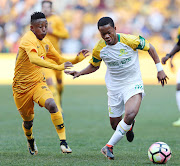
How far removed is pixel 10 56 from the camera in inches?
912

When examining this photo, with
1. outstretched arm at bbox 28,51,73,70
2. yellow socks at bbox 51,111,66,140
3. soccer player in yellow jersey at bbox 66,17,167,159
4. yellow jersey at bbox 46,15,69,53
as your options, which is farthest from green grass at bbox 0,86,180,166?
yellow jersey at bbox 46,15,69,53

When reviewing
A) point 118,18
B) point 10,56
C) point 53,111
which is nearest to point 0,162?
point 53,111

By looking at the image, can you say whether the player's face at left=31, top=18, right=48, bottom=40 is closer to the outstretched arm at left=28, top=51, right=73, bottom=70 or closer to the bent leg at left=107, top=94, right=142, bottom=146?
the outstretched arm at left=28, top=51, right=73, bottom=70

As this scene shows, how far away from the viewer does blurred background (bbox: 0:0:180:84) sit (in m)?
24.8

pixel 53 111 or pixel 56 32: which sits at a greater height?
pixel 56 32

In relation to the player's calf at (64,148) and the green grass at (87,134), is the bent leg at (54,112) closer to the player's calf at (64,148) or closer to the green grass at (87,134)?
the player's calf at (64,148)

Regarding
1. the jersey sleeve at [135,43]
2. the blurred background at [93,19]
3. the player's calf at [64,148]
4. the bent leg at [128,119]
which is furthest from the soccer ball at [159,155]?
the blurred background at [93,19]

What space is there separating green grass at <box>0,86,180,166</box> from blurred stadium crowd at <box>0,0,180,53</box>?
27.1ft

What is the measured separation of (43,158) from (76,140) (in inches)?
76.4

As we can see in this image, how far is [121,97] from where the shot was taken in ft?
21.6

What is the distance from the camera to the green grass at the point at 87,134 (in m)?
6.09

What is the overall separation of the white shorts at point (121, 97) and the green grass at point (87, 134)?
25.5 inches

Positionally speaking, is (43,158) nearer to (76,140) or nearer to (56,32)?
(76,140)

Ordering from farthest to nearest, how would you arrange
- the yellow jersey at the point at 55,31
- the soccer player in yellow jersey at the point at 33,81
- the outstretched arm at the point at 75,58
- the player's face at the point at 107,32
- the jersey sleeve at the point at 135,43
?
the yellow jersey at the point at 55,31
the outstretched arm at the point at 75,58
the jersey sleeve at the point at 135,43
the soccer player in yellow jersey at the point at 33,81
the player's face at the point at 107,32
